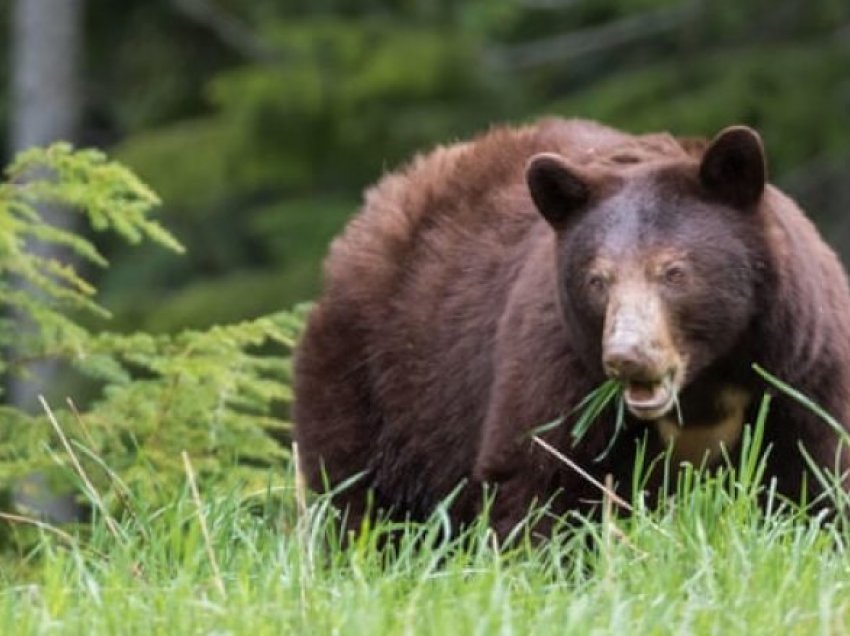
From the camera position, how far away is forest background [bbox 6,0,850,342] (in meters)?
23.1

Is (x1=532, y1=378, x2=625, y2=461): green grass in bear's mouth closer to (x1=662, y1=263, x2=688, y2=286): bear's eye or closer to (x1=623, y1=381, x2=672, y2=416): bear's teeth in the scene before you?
(x1=623, y1=381, x2=672, y2=416): bear's teeth

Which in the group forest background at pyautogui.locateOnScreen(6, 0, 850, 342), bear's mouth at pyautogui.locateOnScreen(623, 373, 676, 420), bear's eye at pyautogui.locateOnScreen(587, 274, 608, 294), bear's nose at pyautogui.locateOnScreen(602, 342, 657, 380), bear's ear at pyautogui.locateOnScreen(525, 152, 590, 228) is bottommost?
forest background at pyautogui.locateOnScreen(6, 0, 850, 342)

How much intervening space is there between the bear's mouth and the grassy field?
29cm

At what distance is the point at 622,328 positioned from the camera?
26.1ft

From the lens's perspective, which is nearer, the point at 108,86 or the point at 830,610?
the point at 830,610

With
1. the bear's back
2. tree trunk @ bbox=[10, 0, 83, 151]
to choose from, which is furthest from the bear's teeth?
tree trunk @ bbox=[10, 0, 83, 151]

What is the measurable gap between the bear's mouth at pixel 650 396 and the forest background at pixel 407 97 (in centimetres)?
1345

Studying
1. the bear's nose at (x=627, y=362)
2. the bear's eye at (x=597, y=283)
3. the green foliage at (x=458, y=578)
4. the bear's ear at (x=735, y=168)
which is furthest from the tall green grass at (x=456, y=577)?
the bear's ear at (x=735, y=168)

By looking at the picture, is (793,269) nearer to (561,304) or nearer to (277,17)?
(561,304)

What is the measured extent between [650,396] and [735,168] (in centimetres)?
69

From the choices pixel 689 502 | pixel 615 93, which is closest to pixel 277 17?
pixel 615 93

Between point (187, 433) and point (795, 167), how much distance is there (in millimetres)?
14516

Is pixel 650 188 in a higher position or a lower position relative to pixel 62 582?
higher

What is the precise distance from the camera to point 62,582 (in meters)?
7.07
